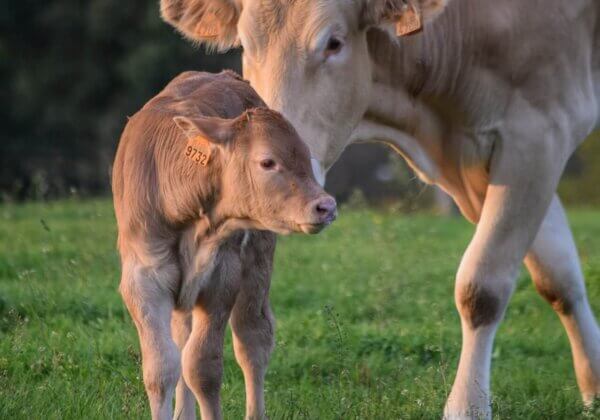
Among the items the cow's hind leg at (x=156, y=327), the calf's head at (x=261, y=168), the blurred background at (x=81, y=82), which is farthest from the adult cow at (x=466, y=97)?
the blurred background at (x=81, y=82)

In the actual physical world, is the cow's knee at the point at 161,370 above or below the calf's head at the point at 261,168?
below

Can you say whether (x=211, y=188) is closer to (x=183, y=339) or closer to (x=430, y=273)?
(x=183, y=339)

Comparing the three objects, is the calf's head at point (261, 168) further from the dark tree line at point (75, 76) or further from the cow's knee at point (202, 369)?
the dark tree line at point (75, 76)

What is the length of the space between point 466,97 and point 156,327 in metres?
2.15

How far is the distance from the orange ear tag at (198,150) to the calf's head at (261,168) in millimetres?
34

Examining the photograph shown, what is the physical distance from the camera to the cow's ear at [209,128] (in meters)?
4.45

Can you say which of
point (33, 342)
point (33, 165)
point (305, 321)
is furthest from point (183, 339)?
point (33, 165)

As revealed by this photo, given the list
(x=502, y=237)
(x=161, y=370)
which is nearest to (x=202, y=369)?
(x=161, y=370)

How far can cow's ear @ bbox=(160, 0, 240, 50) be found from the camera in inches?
243

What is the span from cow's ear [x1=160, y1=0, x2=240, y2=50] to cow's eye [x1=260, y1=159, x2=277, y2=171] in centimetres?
184

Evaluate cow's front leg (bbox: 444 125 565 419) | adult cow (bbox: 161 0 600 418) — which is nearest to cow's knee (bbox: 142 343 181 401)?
adult cow (bbox: 161 0 600 418)

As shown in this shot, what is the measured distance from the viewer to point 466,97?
6.11 metres

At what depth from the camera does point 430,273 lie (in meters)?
9.54

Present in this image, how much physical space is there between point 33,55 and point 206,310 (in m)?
22.1
